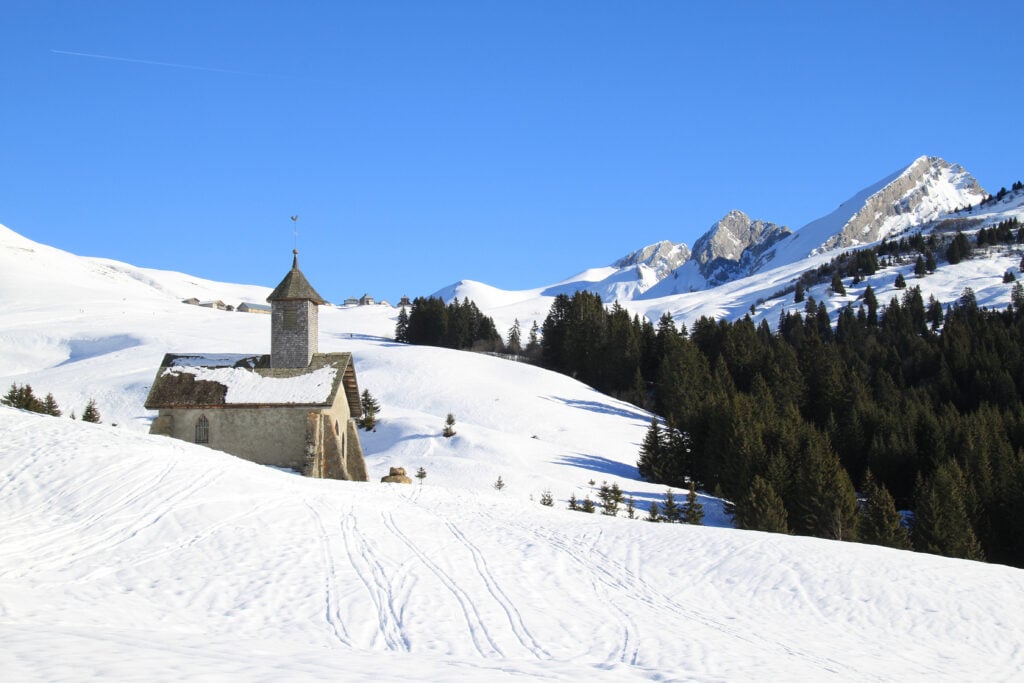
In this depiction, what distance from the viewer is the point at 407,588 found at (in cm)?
1552

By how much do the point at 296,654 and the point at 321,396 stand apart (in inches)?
901

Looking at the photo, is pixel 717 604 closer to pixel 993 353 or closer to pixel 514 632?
pixel 514 632

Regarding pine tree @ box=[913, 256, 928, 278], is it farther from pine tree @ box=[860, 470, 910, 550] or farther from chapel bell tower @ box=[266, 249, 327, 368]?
chapel bell tower @ box=[266, 249, 327, 368]

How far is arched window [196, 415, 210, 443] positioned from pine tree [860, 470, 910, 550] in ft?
89.6

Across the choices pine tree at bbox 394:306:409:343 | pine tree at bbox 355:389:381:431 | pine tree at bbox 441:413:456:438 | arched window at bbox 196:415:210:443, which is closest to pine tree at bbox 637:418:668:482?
pine tree at bbox 441:413:456:438

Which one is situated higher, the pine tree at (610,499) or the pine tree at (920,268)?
the pine tree at (920,268)

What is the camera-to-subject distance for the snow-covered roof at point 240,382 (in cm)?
3322

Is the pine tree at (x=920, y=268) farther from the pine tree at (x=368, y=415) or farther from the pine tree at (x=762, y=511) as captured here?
the pine tree at (x=762, y=511)

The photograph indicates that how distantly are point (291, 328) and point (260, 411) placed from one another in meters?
5.04

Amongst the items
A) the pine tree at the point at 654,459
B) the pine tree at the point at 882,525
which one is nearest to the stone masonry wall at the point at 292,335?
the pine tree at the point at 654,459

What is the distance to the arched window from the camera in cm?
3291

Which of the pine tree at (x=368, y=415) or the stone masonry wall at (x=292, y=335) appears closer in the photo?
the stone masonry wall at (x=292, y=335)

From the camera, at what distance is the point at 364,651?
12.1 metres

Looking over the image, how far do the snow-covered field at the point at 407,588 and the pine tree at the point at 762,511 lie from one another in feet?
39.0
